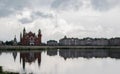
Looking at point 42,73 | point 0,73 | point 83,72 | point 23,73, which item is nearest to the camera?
point 0,73

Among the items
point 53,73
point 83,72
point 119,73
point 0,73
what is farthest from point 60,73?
point 0,73

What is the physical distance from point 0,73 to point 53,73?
14857 millimetres

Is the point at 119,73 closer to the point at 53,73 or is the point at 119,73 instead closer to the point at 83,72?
the point at 83,72

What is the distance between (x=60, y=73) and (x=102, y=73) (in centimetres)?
737

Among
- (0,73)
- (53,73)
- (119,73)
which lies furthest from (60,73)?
(0,73)

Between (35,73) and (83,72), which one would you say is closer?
(35,73)

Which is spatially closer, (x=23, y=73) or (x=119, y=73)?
(x=23, y=73)

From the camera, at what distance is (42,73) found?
54.5 meters

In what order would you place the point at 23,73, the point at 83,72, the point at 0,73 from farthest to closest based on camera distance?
the point at 83,72
the point at 23,73
the point at 0,73

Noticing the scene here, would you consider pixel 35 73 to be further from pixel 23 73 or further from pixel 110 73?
pixel 110 73

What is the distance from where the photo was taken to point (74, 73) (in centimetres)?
5678

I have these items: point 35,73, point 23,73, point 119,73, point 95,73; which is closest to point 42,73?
point 35,73

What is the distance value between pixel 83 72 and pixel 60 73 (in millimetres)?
5544

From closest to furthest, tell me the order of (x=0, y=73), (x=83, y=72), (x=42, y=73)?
1. (x=0, y=73)
2. (x=42, y=73)
3. (x=83, y=72)
